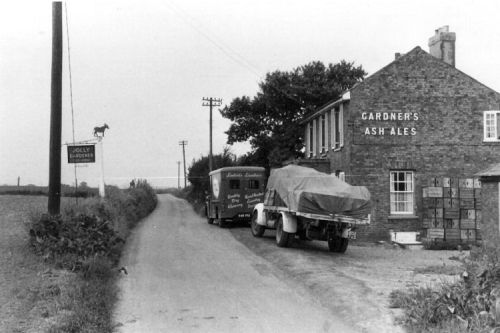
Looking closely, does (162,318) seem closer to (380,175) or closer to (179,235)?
(179,235)

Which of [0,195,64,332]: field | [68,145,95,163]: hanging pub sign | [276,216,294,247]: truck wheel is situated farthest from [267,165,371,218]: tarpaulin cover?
[0,195,64,332]: field

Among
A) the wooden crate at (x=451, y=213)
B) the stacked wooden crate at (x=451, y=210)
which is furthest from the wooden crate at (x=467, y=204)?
the wooden crate at (x=451, y=213)

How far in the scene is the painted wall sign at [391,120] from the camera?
24.7 metres

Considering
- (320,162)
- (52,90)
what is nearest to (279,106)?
(320,162)

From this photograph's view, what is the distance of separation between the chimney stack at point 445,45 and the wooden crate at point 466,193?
6.32 m

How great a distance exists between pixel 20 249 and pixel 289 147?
1074 inches

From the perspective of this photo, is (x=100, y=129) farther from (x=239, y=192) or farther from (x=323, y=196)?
(x=323, y=196)

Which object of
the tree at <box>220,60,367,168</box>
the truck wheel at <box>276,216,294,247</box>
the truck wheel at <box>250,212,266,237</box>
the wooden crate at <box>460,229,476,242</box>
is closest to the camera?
the truck wheel at <box>276,216,294,247</box>

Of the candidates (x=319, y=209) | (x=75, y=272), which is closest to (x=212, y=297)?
(x=75, y=272)

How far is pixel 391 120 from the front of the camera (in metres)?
24.9

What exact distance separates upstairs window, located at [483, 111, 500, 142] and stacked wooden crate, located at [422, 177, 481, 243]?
2.11 metres

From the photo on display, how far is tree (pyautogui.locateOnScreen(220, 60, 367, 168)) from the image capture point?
38.8 metres

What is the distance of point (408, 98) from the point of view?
2500cm

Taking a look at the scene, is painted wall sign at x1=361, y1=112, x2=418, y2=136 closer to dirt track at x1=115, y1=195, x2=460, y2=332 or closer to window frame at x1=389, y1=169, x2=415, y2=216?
window frame at x1=389, y1=169, x2=415, y2=216
